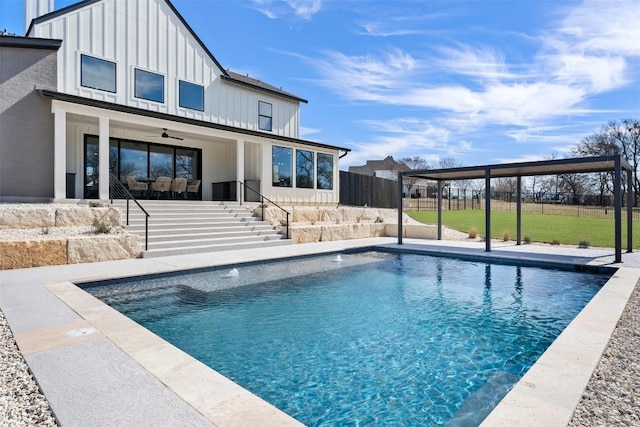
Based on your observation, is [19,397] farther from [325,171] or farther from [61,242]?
[325,171]

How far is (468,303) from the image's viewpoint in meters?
6.05

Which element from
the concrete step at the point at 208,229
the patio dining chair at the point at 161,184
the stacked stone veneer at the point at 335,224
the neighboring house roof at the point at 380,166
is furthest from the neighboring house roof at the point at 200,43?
the neighboring house roof at the point at 380,166

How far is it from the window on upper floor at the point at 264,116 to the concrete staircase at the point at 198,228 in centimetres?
569

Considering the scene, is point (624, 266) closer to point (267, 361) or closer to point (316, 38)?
point (267, 361)

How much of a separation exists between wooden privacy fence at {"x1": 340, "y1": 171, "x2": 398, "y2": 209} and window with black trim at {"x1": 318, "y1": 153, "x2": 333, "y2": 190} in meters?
1.55

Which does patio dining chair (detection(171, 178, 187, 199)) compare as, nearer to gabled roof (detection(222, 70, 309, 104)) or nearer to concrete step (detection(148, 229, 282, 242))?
concrete step (detection(148, 229, 282, 242))

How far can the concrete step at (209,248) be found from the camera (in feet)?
30.1

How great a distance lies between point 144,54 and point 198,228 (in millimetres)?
7859

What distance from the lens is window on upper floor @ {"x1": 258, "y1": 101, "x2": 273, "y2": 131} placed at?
17562 mm

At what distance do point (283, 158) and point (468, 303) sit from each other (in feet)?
36.2

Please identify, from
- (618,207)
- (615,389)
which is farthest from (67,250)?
(618,207)

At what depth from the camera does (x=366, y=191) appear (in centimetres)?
2044

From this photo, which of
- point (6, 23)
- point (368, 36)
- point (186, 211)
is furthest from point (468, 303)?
point (6, 23)

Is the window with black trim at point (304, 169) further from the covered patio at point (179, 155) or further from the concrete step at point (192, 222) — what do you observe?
the concrete step at point (192, 222)
